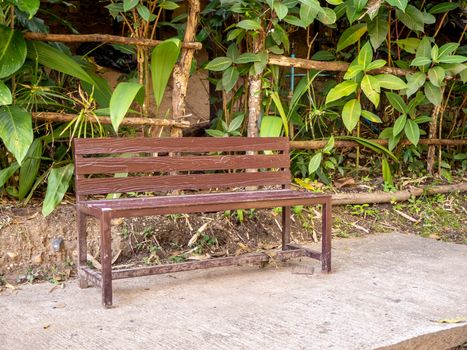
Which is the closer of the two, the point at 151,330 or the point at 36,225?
the point at 151,330

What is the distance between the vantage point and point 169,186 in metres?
3.42

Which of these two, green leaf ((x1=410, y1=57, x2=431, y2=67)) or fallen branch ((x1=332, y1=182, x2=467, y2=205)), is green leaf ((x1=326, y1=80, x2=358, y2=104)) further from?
fallen branch ((x1=332, y1=182, x2=467, y2=205))

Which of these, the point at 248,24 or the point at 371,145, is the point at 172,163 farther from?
the point at 371,145

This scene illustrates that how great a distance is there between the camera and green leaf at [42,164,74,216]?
352cm

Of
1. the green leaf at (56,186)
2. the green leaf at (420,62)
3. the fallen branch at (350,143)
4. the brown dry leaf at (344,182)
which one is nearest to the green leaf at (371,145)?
the fallen branch at (350,143)

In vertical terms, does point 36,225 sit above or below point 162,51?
below

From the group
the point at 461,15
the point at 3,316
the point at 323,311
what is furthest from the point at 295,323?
the point at 461,15

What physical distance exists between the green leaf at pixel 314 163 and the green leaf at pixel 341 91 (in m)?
0.40

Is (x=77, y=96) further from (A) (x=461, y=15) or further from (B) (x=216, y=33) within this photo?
(A) (x=461, y=15)

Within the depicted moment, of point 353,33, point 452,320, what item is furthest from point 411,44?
point 452,320

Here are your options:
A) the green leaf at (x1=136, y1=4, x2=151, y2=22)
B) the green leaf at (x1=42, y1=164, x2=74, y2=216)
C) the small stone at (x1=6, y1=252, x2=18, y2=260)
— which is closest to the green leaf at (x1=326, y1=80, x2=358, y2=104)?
the green leaf at (x1=136, y1=4, x2=151, y2=22)

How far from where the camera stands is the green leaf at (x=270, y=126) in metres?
4.34

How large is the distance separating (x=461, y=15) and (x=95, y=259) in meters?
3.74

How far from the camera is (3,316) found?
9.05 feet
